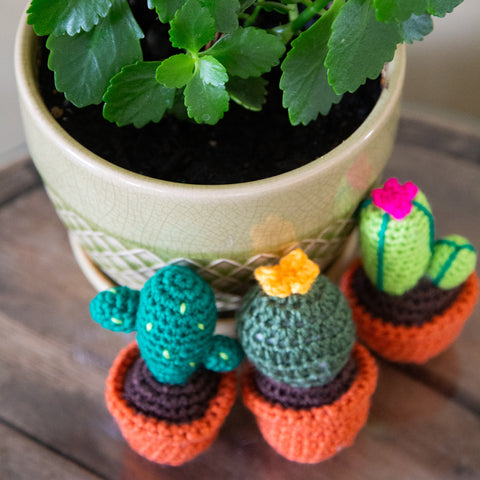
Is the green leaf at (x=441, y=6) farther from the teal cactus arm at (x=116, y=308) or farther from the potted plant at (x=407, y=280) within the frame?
the teal cactus arm at (x=116, y=308)

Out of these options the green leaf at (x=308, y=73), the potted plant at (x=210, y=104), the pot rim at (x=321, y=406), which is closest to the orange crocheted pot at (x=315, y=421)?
the pot rim at (x=321, y=406)

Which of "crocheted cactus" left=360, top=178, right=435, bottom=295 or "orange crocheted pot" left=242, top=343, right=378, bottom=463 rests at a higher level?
"crocheted cactus" left=360, top=178, right=435, bottom=295

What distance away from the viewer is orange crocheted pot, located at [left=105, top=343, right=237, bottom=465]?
1.59ft

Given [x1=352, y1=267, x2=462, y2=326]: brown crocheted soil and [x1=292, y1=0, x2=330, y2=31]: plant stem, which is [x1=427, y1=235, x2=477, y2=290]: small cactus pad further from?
[x1=292, y1=0, x2=330, y2=31]: plant stem

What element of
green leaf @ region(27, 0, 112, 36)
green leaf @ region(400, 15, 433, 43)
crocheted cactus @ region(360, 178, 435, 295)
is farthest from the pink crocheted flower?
green leaf @ region(27, 0, 112, 36)

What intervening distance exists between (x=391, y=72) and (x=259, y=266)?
6.9 inches

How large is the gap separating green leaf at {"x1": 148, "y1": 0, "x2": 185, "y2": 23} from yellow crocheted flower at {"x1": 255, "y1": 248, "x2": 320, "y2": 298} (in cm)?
18

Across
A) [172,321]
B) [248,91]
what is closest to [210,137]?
[248,91]

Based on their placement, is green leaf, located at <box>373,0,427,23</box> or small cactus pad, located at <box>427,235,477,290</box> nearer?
green leaf, located at <box>373,0,427,23</box>

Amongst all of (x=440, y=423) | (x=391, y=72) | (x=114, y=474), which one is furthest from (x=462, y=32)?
(x=114, y=474)

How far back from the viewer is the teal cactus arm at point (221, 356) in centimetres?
48

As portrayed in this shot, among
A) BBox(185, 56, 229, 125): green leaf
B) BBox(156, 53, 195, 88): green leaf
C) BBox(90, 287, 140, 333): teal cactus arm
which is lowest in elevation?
BBox(90, 287, 140, 333): teal cactus arm

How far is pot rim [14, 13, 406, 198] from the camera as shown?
42 cm

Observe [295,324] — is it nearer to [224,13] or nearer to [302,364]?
[302,364]
